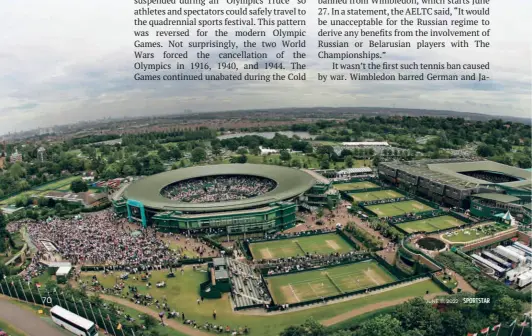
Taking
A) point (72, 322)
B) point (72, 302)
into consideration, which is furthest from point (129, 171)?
point (72, 322)

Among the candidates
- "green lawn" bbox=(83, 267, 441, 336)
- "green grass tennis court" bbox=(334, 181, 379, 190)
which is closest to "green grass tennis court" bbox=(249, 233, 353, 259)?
"green lawn" bbox=(83, 267, 441, 336)

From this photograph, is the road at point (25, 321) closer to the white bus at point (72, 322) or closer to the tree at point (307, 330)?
the white bus at point (72, 322)

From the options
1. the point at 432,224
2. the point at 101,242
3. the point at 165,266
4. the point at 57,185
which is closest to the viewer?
the point at 165,266

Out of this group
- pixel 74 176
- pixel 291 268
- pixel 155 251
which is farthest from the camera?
pixel 74 176

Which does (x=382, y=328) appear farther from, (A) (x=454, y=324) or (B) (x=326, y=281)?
(B) (x=326, y=281)

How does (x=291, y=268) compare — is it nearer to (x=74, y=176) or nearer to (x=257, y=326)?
(x=257, y=326)

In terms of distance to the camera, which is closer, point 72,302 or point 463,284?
point 72,302

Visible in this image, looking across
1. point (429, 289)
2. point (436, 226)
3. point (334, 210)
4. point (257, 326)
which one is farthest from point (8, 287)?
point (436, 226)
